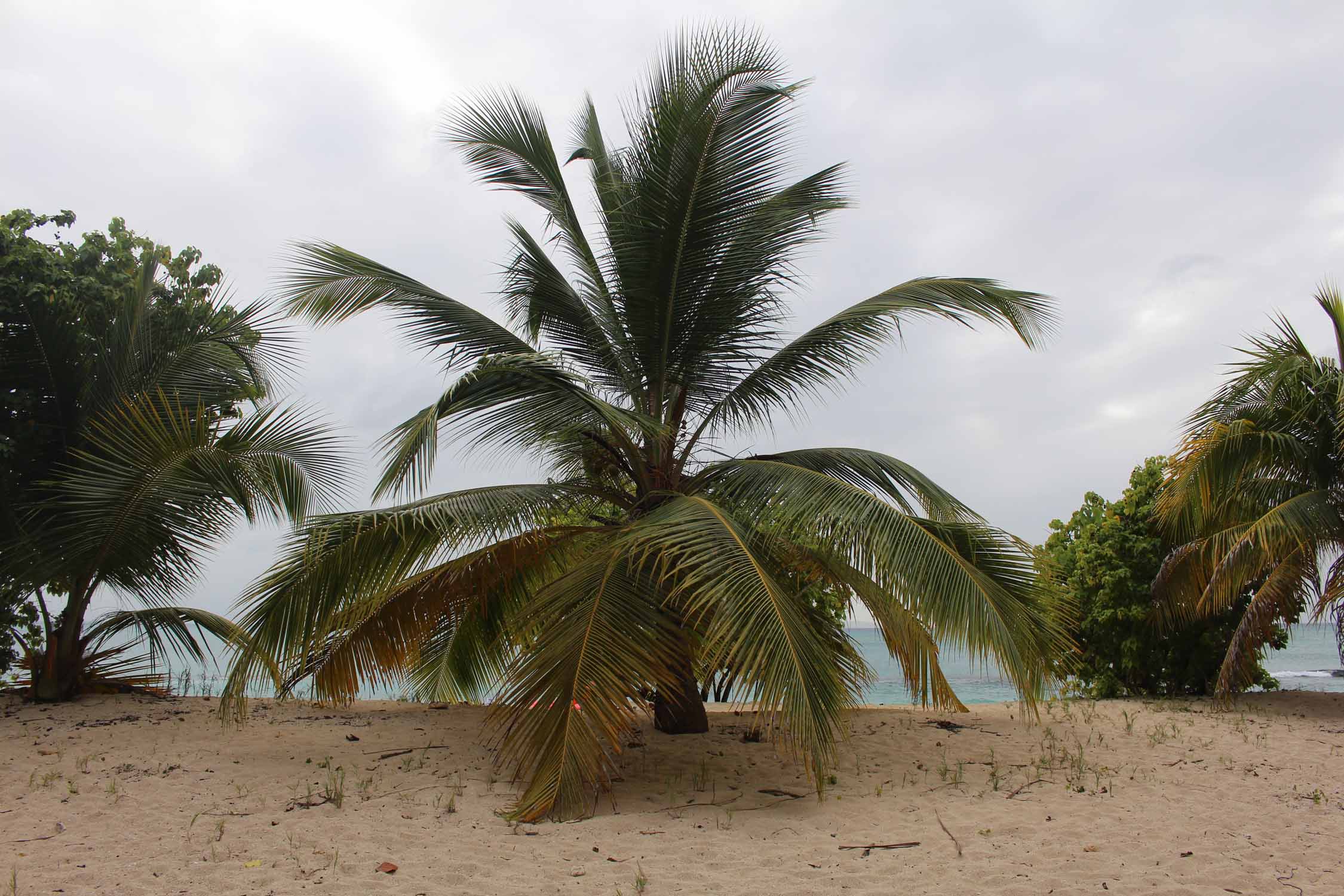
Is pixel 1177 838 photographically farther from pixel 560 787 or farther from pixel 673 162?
pixel 673 162

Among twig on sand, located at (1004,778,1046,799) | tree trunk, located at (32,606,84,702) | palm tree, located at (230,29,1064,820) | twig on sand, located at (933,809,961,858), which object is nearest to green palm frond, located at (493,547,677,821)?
palm tree, located at (230,29,1064,820)

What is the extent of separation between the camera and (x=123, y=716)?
779cm

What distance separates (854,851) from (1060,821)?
4.51 ft

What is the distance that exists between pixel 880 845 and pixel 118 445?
719 centimetres

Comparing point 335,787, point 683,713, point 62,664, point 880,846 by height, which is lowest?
point 880,846

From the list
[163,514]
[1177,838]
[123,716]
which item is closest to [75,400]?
[163,514]

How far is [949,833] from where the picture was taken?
16.3 ft

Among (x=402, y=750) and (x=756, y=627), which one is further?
(x=402, y=750)

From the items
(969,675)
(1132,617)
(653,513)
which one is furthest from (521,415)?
(1132,617)

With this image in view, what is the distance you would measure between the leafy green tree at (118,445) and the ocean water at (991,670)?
18.5 feet

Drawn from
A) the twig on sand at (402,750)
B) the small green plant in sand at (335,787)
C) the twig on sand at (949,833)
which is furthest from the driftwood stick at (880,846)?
the twig on sand at (402,750)

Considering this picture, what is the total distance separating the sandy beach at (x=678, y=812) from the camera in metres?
4.34

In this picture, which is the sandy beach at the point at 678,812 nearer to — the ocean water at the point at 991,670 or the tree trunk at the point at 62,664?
the tree trunk at the point at 62,664

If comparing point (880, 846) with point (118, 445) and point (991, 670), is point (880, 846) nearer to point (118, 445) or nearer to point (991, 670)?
point (991, 670)
